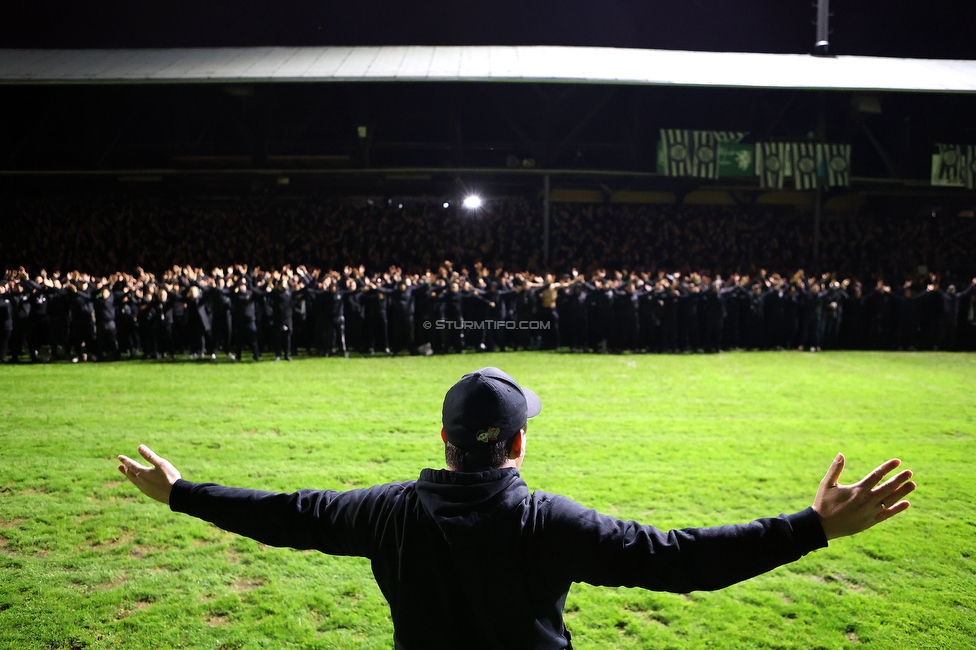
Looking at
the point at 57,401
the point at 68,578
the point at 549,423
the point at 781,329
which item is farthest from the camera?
the point at 781,329

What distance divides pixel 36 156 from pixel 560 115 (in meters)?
17.2

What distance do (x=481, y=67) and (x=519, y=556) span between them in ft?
64.8

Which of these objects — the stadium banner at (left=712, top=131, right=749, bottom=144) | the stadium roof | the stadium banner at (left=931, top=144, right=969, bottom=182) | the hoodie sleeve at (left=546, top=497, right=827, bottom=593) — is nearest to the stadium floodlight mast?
the stadium roof

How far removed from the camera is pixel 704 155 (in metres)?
21.3

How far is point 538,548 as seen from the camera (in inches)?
82.6

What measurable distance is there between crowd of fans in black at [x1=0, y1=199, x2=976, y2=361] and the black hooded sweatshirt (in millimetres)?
14090

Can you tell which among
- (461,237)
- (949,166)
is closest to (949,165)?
(949,166)

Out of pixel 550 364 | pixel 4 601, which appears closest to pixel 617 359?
pixel 550 364

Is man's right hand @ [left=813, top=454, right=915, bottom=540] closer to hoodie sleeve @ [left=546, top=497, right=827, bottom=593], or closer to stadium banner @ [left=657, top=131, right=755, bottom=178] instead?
hoodie sleeve @ [left=546, top=497, right=827, bottom=593]

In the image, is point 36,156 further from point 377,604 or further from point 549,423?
point 377,604

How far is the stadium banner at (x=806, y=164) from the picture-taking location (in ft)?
70.6

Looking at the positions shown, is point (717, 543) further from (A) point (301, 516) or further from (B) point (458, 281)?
(B) point (458, 281)

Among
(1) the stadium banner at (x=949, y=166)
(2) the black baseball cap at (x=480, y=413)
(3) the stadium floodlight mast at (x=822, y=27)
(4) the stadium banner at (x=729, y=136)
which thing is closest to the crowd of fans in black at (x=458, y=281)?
(1) the stadium banner at (x=949, y=166)

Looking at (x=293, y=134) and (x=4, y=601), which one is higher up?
(x=293, y=134)
